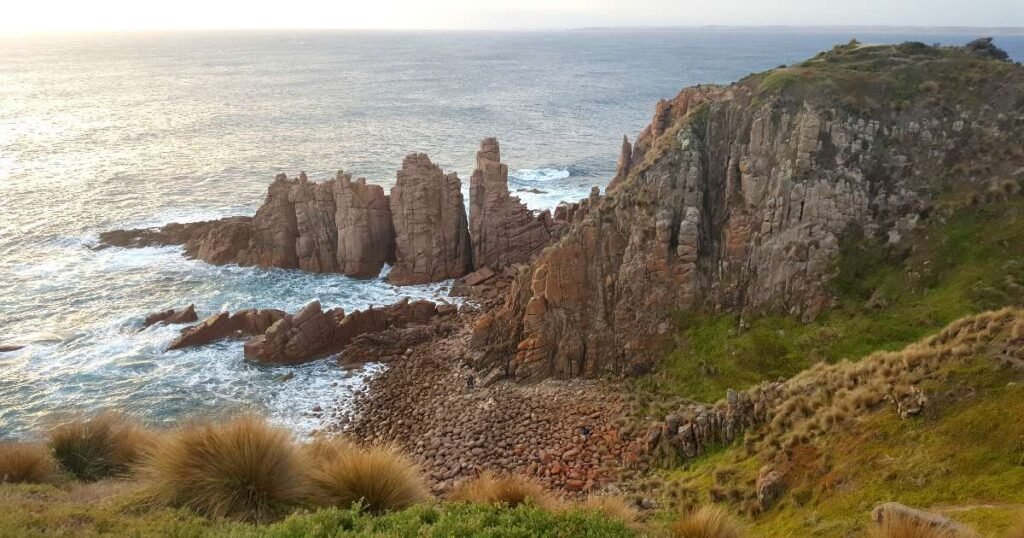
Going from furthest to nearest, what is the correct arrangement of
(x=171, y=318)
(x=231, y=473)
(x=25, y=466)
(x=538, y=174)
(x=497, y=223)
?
1. (x=538, y=174)
2. (x=497, y=223)
3. (x=171, y=318)
4. (x=25, y=466)
5. (x=231, y=473)

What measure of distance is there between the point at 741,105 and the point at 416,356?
69.1ft

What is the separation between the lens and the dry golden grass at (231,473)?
11.1 metres

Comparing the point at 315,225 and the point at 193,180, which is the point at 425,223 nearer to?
the point at 315,225

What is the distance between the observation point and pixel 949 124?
101ft

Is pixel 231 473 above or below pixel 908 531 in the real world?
below

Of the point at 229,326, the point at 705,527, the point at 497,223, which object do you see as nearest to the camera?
the point at 705,527

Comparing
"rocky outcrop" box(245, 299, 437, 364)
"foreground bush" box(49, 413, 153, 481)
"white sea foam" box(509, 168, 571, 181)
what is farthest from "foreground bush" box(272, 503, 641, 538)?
"white sea foam" box(509, 168, 571, 181)

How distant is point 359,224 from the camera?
151 ft

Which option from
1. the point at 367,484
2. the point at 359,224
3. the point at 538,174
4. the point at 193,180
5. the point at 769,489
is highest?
the point at 367,484

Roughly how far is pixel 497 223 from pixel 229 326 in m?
18.3

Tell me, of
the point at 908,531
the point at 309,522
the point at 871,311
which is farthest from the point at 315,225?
the point at 908,531

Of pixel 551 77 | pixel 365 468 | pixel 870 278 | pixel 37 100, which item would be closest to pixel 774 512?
pixel 365 468

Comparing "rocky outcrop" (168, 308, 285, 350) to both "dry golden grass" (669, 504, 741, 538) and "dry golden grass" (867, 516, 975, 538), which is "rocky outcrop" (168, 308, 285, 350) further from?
"dry golden grass" (867, 516, 975, 538)

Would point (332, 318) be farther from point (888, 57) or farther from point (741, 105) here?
point (888, 57)
